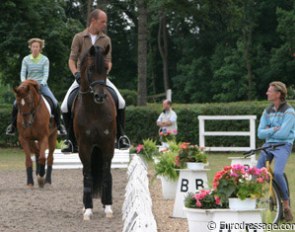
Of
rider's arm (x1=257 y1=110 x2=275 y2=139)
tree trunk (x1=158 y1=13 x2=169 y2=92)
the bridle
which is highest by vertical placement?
tree trunk (x1=158 y1=13 x2=169 y2=92)

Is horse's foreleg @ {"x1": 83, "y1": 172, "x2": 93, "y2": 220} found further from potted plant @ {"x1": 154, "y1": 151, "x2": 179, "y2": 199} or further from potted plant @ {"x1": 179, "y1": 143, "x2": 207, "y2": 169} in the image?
potted plant @ {"x1": 154, "y1": 151, "x2": 179, "y2": 199}

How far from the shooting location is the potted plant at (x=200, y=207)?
9164 mm

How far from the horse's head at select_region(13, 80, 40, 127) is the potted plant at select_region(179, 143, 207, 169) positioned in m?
4.70

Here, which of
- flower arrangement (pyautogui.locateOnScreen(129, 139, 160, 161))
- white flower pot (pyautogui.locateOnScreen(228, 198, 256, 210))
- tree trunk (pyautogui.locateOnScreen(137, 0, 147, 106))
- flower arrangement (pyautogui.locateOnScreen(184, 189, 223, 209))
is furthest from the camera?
tree trunk (pyautogui.locateOnScreen(137, 0, 147, 106))

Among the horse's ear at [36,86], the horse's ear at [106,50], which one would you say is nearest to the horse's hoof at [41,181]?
the horse's ear at [36,86]

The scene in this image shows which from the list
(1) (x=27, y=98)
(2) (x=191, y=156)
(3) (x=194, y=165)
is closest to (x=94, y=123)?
(3) (x=194, y=165)

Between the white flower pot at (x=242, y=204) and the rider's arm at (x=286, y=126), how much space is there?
2.96 meters

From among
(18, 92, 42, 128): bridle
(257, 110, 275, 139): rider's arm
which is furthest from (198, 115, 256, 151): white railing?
(257, 110, 275, 139): rider's arm

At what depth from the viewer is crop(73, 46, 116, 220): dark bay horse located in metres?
11.8

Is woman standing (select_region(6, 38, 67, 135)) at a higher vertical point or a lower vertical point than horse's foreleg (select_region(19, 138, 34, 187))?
higher

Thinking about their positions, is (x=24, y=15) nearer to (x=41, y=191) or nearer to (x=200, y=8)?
(x=200, y=8)

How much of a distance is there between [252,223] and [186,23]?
71700 mm

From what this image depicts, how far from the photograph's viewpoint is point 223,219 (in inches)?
326

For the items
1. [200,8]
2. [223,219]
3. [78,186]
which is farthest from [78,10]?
[223,219]
